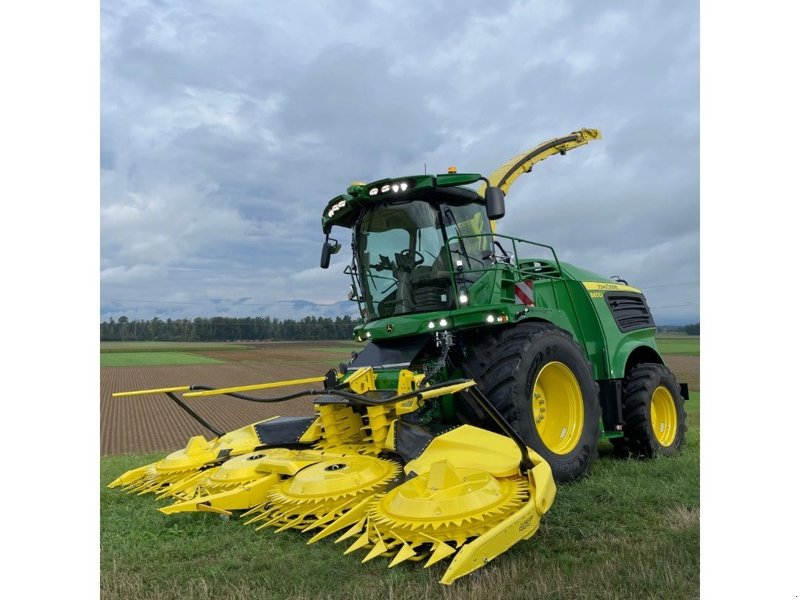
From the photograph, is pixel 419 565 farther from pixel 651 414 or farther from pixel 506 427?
pixel 651 414

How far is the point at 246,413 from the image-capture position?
12.0 metres

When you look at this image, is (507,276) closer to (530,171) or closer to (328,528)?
(328,528)

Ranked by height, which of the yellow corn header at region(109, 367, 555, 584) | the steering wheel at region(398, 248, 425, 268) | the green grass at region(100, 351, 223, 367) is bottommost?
the green grass at region(100, 351, 223, 367)

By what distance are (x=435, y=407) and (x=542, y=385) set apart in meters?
1.05

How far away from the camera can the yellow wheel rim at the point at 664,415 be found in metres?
7.03

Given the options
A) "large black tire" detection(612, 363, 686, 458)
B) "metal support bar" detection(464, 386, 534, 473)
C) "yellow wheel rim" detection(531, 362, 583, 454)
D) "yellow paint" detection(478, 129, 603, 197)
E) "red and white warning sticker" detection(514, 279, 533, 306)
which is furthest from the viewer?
"yellow paint" detection(478, 129, 603, 197)

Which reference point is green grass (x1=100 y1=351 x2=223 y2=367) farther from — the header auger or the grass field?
the grass field

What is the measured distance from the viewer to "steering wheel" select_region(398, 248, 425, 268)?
5.23 metres

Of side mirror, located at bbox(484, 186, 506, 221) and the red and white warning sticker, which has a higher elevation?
side mirror, located at bbox(484, 186, 506, 221)

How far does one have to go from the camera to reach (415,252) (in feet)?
17.2

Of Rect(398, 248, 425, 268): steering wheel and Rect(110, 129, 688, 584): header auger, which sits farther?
Rect(398, 248, 425, 268): steering wheel

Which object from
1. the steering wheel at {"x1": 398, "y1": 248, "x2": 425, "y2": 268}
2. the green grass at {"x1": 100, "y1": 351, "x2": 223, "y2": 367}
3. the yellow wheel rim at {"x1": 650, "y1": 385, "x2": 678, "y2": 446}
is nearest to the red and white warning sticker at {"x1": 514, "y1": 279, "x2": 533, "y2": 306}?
the steering wheel at {"x1": 398, "y1": 248, "x2": 425, "y2": 268}

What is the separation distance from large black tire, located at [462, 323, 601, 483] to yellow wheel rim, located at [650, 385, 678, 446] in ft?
7.84

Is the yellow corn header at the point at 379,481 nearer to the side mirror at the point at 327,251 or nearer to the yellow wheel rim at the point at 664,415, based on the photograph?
the side mirror at the point at 327,251
